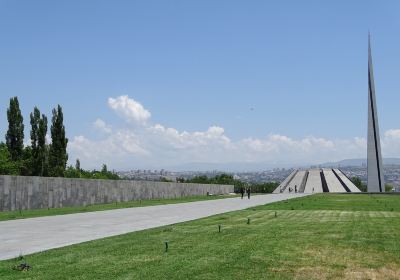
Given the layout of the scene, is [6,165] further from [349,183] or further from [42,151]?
[349,183]

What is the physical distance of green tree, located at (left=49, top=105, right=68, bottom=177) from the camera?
180 ft

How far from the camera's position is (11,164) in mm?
48750

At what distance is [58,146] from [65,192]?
2187cm

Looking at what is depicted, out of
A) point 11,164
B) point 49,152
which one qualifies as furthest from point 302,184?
point 11,164

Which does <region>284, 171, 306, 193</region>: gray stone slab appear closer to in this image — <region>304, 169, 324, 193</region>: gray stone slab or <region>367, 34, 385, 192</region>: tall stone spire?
<region>304, 169, 324, 193</region>: gray stone slab

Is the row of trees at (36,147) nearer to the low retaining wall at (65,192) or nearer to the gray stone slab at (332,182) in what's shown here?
the low retaining wall at (65,192)

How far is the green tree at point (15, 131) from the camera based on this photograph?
52.1 metres

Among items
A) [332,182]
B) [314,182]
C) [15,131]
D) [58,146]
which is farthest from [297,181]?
[15,131]

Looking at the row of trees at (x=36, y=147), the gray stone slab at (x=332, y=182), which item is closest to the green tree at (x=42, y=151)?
the row of trees at (x=36, y=147)

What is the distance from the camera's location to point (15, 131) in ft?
171

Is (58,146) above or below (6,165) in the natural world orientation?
above

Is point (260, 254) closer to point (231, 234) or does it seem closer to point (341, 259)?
point (341, 259)

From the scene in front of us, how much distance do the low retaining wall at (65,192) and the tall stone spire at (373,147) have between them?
52.0 metres

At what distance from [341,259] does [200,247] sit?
10.8 feet
